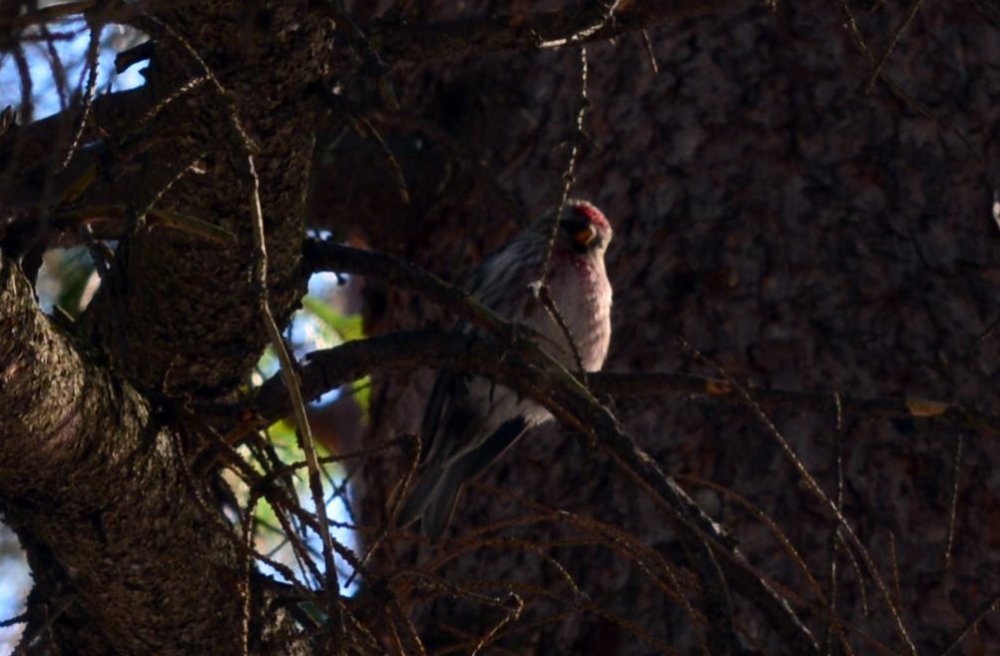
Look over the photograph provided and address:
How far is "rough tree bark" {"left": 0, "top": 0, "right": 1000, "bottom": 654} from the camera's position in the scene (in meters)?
2.12

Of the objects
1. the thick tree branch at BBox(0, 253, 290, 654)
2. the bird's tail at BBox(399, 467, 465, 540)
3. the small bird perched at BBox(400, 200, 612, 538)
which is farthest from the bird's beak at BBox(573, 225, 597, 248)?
the thick tree branch at BBox(0, 253, 290, 654)

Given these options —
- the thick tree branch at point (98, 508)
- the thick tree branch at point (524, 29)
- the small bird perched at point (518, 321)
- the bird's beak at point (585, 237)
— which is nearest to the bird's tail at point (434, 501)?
the small bird perched at point (518, 321)

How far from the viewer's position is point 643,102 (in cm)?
398

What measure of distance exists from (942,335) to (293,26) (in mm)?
1890

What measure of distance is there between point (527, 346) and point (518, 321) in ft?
5.46

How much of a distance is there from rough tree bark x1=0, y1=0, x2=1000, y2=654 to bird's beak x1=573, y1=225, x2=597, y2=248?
81 mm

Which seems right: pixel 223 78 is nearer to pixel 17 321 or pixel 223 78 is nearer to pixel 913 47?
pixel 17 321

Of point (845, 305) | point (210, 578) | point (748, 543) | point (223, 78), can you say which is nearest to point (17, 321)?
point (223, 78)

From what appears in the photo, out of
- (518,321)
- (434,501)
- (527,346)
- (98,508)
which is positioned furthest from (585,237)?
(98,508)

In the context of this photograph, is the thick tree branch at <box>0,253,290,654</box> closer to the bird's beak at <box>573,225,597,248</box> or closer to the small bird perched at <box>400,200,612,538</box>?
the small bird perched at <box>400,200,612,538</box>

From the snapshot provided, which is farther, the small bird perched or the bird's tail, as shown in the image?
the small bird perched

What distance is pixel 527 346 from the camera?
2355mm

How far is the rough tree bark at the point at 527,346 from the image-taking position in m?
2.12

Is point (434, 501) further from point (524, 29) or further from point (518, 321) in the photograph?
point (524, 29)
